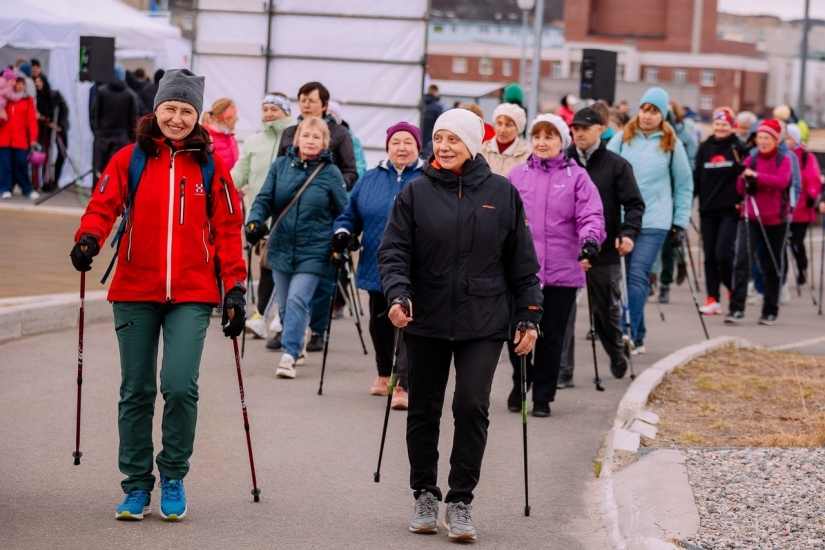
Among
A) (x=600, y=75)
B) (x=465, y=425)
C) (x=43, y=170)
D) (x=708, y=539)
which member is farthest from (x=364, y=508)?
(x=43, y=170)

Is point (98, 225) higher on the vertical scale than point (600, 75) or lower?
lower

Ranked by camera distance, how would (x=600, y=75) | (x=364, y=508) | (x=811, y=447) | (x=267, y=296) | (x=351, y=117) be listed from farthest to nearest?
(x=600, y=75) < (x=351, y=117) < (x=267, y=296) < (x=811, y=447) < (x=364, y=508)

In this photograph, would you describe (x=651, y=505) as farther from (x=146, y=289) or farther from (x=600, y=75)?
(x=600, y=75)

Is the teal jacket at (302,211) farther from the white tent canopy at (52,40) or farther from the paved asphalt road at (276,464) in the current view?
the white tent canopy at (52,40)

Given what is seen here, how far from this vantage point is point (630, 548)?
19.8 feet

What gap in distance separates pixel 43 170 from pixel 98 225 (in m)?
19.6

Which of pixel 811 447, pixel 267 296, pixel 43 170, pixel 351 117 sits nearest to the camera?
pixel 811 447

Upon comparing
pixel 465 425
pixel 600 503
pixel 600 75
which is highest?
pixel 600 75

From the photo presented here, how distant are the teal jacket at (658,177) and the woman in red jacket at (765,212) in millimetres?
3282

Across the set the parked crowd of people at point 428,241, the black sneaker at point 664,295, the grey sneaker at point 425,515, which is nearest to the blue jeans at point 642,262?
the parked crowd of people at point 428,241

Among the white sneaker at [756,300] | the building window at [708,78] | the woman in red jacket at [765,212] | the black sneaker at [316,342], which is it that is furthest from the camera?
the building window at [708,78]

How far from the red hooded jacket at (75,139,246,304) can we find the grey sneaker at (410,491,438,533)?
133cm

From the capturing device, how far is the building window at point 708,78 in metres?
121

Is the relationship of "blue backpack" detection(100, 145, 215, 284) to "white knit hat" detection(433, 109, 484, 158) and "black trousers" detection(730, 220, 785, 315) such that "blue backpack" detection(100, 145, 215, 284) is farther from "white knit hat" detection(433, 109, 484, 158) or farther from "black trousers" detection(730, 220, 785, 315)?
"black trousers" detection(730, 220, 785, 315)
